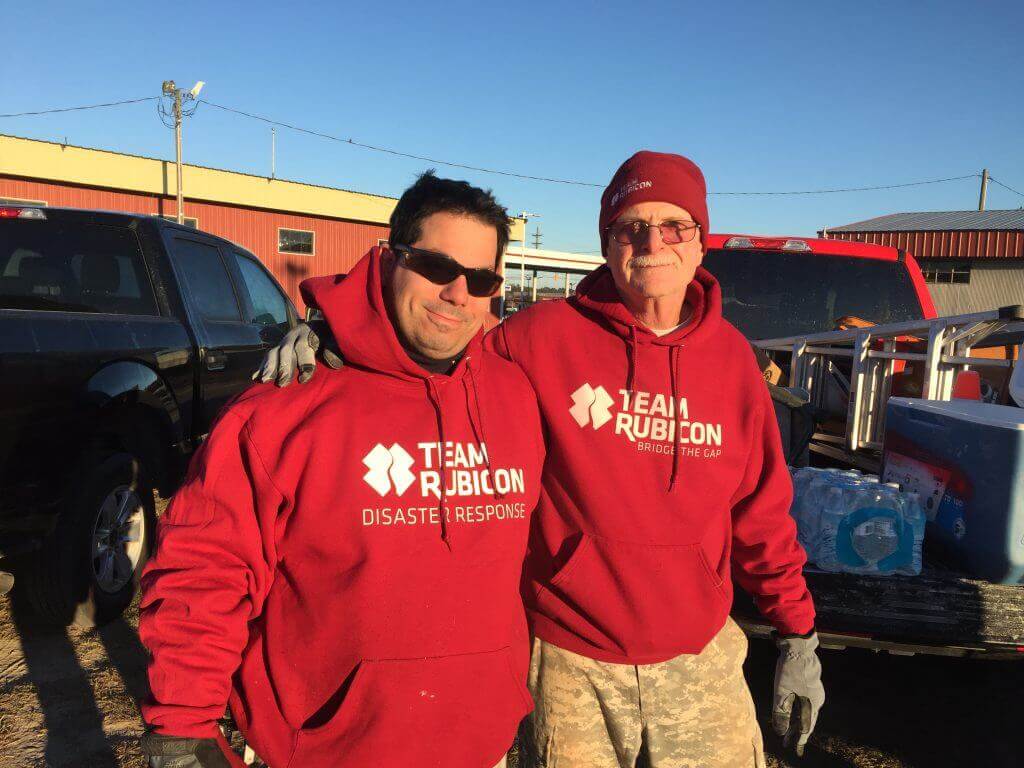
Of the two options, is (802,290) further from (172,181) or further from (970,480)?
(172,181)

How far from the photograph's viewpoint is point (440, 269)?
164 cm

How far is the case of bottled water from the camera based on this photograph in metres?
2.81

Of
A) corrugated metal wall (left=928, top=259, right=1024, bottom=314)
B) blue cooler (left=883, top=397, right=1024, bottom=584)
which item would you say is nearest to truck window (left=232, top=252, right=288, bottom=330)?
blue cooler (left=883, top=397, right=1024, bottom=584)

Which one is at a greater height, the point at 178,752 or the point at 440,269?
the point at 440,269

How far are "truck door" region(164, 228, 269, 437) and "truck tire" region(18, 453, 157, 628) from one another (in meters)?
0.65

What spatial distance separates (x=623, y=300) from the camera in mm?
2098

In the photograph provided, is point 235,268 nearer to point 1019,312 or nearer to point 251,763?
point 251,763

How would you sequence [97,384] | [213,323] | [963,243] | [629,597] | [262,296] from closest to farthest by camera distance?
[629,597] → [97,384] → [213,323] → [262,296] → [963,243]

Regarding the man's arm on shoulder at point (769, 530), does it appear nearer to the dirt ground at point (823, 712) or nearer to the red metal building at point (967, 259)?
the dirt ground at point (823, 712)

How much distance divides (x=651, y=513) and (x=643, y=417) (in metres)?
0.25

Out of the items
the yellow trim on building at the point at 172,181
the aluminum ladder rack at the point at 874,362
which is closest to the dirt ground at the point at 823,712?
the aluminum ladder rack at the point at 874,362

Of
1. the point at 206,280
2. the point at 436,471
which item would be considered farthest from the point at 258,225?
the point at 436,471

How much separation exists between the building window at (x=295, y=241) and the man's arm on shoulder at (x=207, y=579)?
2481 centimetres

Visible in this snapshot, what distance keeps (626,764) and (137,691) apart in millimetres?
2337
